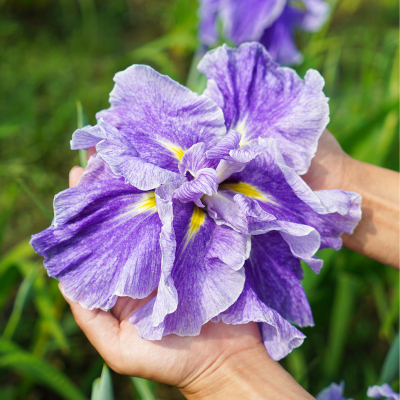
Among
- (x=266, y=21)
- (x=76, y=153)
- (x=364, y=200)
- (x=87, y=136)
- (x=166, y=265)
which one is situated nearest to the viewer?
(x=166, y=265)

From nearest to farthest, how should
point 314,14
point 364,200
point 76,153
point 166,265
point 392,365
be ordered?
point 166,265
point 392,365
point 364,200
point 314,14
point 76,153

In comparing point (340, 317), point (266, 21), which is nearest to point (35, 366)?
point (340, 317)

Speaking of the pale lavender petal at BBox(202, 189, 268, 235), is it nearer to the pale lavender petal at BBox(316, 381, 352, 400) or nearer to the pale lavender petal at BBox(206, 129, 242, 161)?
the pale lavender petal at BBox(206, 129, 242, 161)

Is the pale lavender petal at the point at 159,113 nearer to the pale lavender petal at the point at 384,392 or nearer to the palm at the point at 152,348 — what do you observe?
the palm at the point at 152,348

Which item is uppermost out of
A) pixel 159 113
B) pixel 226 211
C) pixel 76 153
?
pixel 159 113

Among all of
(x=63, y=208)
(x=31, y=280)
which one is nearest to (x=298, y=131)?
(x=63, y=208)

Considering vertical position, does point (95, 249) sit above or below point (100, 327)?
above

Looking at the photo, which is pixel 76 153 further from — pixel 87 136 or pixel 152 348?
pixel 152 348

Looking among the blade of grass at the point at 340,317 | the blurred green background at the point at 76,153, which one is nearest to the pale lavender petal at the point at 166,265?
the blurred green background at the point at 76,153
